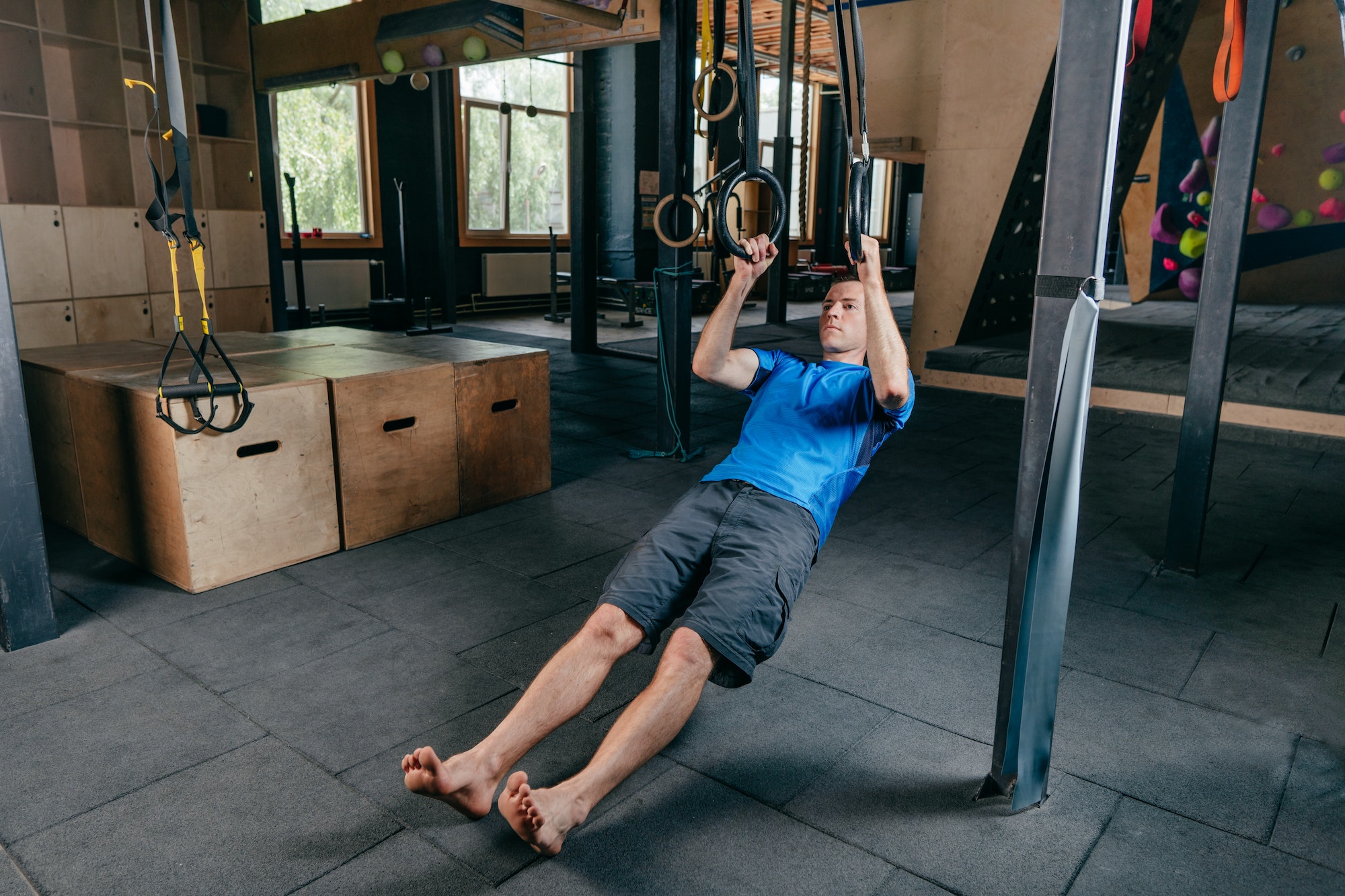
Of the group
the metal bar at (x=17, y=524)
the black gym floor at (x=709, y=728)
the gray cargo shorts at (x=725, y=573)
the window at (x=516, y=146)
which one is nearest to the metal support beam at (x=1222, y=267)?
the black gym floor at (x=709, y=728)

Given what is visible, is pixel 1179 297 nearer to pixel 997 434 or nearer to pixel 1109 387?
pixel 1109 387

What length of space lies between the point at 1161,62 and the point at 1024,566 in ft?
18.6

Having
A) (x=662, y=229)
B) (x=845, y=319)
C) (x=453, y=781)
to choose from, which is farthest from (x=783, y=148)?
(x=453, y=781)

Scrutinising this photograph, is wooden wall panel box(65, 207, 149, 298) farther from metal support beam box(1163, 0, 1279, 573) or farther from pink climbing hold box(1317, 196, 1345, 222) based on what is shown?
pink climbing hold box(1317, 196, 1345, 222)

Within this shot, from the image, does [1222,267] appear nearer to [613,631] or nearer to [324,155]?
[613,631]

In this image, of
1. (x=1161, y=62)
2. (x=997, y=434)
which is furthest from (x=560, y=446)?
(x=1161, y=62)

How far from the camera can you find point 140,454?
2.59 meters

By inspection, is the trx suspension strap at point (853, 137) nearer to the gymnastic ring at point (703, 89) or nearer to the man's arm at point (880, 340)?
the man's arm at point (880, 340)

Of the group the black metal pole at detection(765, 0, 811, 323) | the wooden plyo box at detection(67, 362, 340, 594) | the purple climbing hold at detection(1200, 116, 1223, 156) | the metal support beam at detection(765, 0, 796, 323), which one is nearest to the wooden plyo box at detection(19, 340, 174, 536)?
the wooden plyo box at detection(67, 362, 340, 594)

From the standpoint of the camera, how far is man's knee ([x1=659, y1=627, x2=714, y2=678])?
5.27 ft

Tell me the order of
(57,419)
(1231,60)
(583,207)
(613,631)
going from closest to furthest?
(613,631) < (1231,60) < (57,419) < (583,207)

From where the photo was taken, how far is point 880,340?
74.3 inches

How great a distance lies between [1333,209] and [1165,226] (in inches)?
56.5

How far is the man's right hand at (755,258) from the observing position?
2000 millimetres
